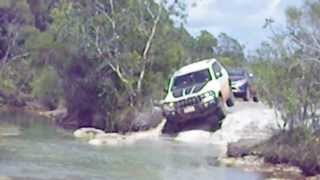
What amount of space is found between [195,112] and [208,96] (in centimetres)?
93

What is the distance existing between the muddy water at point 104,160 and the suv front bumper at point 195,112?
140 cm

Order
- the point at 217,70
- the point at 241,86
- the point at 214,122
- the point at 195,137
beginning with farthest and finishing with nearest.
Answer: the point at 241,86
the point at 217,70
the point at 214,122
the point at 195,137

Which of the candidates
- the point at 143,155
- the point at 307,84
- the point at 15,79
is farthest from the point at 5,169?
the point at 15,79

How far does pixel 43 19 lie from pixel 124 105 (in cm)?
4014

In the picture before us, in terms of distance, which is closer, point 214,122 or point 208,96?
point 208,96

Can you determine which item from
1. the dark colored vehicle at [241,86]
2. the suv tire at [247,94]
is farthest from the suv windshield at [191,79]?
the suv tire at [247,94]

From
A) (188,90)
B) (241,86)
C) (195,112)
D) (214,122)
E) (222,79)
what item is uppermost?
(222,79)

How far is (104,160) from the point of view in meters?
28.7

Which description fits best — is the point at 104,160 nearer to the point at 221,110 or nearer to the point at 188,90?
the point at 188,90

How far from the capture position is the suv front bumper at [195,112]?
3816 centimetres

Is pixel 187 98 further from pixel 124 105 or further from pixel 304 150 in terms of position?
pixel 304 150

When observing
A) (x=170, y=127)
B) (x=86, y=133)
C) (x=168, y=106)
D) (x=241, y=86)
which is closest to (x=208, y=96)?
(x=168, y=106)

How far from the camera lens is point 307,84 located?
28.1 meters

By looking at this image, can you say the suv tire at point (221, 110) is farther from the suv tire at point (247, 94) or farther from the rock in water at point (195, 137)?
the suv tire at point (247, 94)
